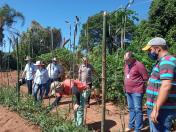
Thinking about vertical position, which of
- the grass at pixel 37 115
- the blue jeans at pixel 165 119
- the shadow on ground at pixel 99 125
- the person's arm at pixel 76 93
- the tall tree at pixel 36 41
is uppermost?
the tall tree at pixel 36 41

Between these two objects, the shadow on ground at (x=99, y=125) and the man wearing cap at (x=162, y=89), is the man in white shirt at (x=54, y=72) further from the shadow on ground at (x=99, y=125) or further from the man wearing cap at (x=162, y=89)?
the man wearing cap at (x=162, y=89)

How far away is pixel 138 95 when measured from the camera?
266 inches

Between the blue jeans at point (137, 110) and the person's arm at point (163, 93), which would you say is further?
the blue jeans at point (137, 110)

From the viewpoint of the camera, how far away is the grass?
6658 millimetres

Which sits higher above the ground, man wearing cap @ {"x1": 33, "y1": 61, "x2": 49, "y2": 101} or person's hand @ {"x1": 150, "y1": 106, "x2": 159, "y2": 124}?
man wearing cap @ {"x1": 33, "y1": 61, "x2": 49, "y2": 101}

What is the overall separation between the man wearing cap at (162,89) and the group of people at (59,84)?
8.63ft

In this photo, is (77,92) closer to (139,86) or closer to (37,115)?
(139,86)

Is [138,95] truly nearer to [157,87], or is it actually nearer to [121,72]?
[157,87]

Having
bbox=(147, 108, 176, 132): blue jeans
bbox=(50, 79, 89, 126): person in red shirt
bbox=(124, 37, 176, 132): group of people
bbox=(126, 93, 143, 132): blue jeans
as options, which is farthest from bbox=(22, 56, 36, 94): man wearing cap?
bbox=(147, 108, 176, 132): blue jeans

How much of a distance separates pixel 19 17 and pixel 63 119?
88.1ft

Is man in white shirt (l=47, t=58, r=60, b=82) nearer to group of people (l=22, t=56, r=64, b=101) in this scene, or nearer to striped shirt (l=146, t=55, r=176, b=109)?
group of people (l=22, t=56, r=64, b=101)

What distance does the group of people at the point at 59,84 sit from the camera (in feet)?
23.2

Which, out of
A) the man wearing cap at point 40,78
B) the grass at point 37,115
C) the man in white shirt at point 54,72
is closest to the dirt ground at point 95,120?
the grass at point 37,115

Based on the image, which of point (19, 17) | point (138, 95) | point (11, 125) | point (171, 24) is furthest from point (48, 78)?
point (19, 17)
